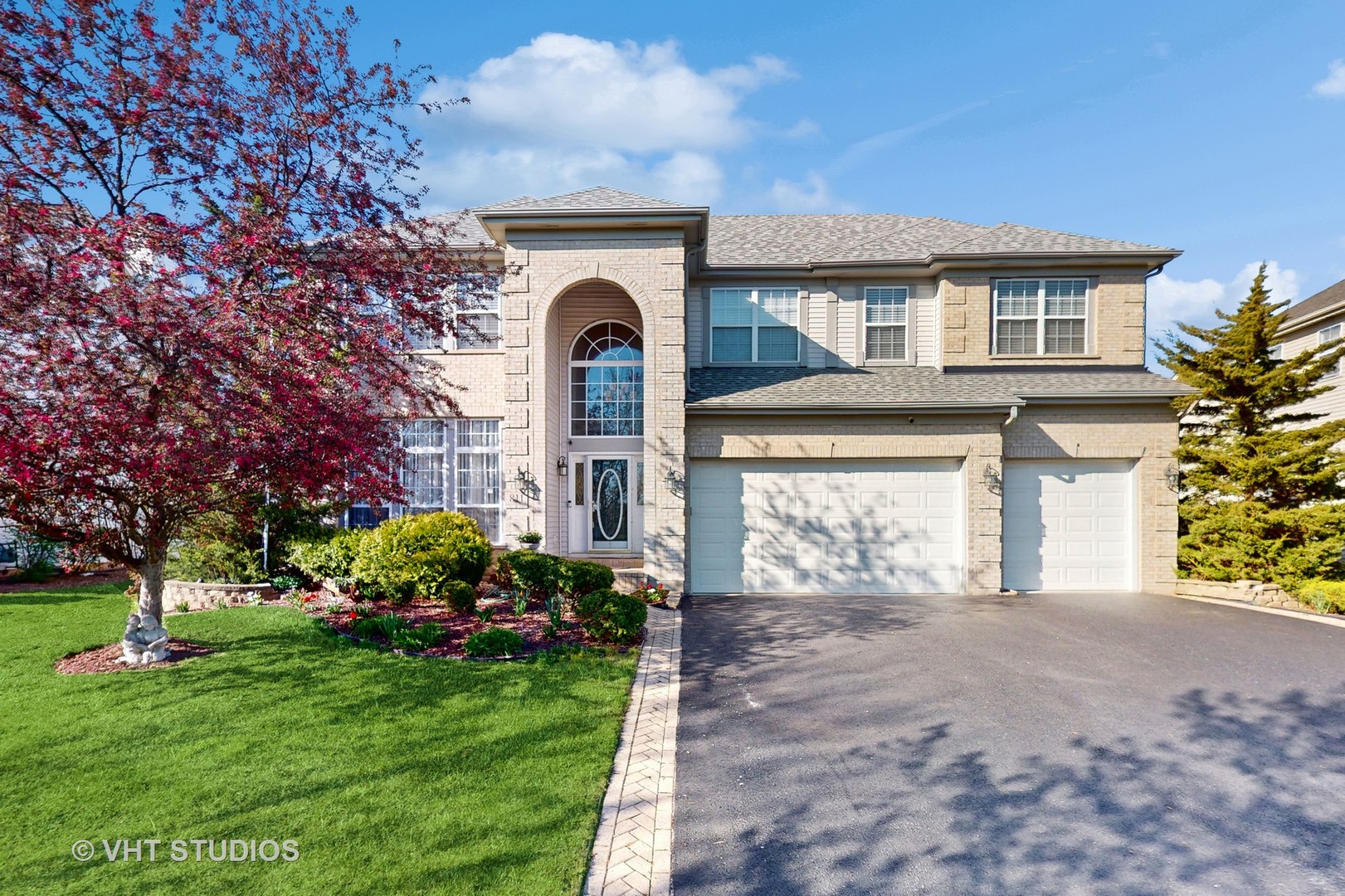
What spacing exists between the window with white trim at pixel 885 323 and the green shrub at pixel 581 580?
7.53 m

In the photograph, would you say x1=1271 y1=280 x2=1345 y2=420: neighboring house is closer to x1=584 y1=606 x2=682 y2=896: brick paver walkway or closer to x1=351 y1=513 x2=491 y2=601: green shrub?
x1=584 y1=606 x2=682 y2=896: brick paver walkway

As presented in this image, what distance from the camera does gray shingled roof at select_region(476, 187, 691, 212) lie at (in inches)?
425

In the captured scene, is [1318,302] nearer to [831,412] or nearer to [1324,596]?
[1324,596]

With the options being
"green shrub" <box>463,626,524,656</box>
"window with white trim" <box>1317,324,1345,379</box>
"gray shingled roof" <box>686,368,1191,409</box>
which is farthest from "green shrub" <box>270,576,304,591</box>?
"window with white trim" <box>1317,324,1345,379</box>

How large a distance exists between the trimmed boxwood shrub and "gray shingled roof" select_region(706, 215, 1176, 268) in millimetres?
7161

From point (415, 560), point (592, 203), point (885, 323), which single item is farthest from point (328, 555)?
point (885, 323)

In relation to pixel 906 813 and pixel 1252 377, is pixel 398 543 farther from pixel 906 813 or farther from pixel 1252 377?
pixel 1252 377

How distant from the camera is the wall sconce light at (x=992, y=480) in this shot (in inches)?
441

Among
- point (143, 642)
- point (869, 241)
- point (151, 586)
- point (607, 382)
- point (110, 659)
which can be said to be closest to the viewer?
point (143, 642)

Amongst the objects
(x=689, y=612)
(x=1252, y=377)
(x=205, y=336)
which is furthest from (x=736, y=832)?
(x=1252, y=377)

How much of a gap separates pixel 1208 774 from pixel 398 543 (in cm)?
934

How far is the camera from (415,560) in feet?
29.3

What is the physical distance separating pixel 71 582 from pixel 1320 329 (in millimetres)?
32295

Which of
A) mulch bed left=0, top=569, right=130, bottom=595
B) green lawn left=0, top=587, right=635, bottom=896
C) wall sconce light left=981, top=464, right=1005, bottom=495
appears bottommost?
mulch bed left=0, top=569, right=130, bottom=595
